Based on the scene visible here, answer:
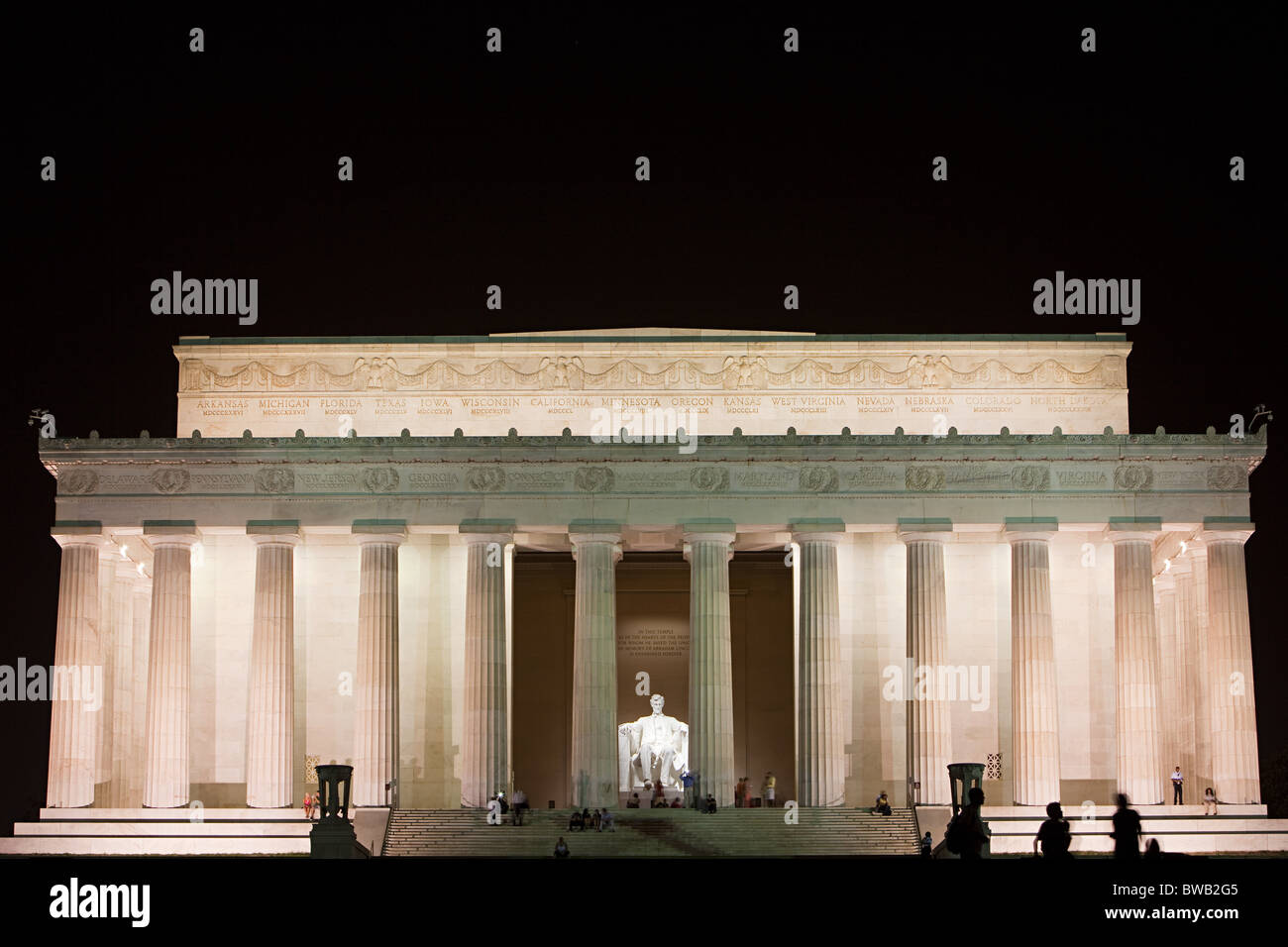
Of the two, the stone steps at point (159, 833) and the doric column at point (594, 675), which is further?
the doric column at point (594, 675)

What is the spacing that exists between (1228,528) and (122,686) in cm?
4003

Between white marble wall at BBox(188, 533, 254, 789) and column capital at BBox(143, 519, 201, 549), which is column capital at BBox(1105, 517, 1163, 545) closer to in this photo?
white marble wall at BBox(188, 533, 254, 789)

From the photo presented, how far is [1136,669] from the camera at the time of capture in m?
60.6

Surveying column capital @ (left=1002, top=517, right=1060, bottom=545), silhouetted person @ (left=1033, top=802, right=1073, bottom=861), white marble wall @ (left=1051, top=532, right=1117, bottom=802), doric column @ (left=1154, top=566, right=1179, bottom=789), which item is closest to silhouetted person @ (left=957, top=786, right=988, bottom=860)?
A: silhouetted person @ (left=1033, top=802, right=1073, bottom=861)

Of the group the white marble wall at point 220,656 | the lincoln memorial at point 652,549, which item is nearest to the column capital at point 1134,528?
the lincoln memorial at point 652,549

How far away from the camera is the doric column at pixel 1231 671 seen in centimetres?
5947

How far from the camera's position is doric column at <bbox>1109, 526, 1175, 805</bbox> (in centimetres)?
6006

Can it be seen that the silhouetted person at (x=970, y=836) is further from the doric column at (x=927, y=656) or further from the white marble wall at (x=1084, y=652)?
the white marble wall at (x=1084, y=652)

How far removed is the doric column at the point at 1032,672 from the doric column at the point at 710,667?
10.1 meters

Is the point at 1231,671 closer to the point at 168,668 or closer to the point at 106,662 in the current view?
the point at 168,668

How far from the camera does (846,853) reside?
178 feet

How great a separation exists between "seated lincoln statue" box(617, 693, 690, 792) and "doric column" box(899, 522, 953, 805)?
8.78 meters

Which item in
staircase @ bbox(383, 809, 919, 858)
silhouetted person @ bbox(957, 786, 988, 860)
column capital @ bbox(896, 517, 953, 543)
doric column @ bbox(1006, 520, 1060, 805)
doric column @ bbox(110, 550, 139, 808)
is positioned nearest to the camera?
silhouetted person @ bbox(957, 786, 988, 860)
